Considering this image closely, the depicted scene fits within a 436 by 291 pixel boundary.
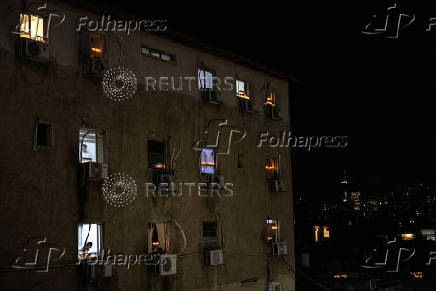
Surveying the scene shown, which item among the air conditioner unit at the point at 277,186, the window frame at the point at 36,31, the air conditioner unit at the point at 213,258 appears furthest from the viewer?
the air conditioner unit at the point at 277,186

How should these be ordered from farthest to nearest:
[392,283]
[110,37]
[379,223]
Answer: [379,223], [392,283], [110,37]

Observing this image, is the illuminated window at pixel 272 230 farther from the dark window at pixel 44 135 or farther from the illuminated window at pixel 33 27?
the illuminated window at pixel 33 27

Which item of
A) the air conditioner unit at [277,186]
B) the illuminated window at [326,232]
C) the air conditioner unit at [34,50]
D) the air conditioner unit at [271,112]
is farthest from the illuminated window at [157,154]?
the illuminated window at [326,232]

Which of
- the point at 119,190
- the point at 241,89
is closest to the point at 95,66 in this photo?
the point at 119,190

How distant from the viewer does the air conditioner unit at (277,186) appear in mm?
19219

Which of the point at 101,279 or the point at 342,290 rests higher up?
the point at 101,279

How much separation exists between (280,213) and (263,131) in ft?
10.9

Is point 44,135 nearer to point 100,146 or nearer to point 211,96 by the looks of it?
point 100,146

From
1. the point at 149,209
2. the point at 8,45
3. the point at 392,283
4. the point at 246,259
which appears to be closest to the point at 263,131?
the point at 246,259

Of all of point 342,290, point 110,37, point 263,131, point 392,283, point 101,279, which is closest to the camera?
point 101,279

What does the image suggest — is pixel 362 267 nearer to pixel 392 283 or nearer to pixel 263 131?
pixel 392 283

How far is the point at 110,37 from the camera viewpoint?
13836 millimetres

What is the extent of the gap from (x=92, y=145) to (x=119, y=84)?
1897 millimetres

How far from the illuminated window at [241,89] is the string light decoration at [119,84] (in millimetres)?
5292
